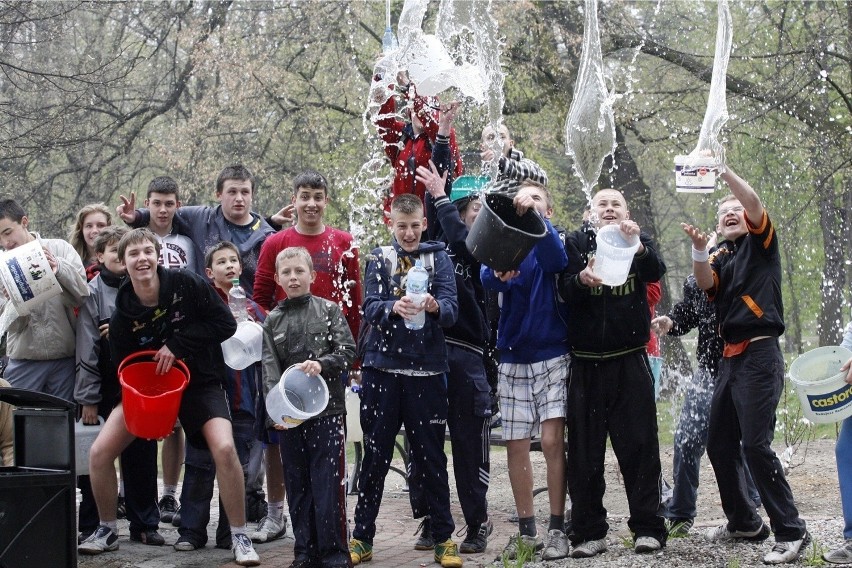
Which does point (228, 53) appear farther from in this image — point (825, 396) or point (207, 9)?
point (825, 396)

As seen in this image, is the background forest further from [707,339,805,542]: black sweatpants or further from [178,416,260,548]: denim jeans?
[707,339,805,542]: black sweatpants

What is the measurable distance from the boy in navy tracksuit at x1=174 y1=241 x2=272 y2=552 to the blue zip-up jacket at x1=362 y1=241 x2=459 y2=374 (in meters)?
0.98

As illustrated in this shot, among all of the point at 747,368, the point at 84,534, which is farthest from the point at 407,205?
the point at 84,534

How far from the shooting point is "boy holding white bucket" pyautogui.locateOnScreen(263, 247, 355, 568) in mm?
5488

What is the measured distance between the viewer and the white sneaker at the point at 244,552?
5668mm

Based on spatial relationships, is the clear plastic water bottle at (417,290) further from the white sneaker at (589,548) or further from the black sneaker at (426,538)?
the white sneaker at (589,548)

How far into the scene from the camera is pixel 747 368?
18.3 feet

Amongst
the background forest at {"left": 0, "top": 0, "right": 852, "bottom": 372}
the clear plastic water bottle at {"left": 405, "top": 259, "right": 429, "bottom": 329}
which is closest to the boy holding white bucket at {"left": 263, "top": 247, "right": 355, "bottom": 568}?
the clear plastic water bottle at {"left": 405, "top": 259, "right": 429, "bottom": 329}

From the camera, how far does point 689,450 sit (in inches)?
253

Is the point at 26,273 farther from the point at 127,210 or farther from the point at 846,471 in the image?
the point at 846,471

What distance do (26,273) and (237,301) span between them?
1.24 metres

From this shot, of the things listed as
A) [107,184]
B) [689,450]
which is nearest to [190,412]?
[689,450]

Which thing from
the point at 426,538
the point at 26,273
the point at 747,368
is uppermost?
the point at 26,273

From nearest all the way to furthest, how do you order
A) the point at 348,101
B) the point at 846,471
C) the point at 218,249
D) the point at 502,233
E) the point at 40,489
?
the point at 40,489, the point at 502,233, the point at 846,471, the point at 218,249, the point at 348,101
